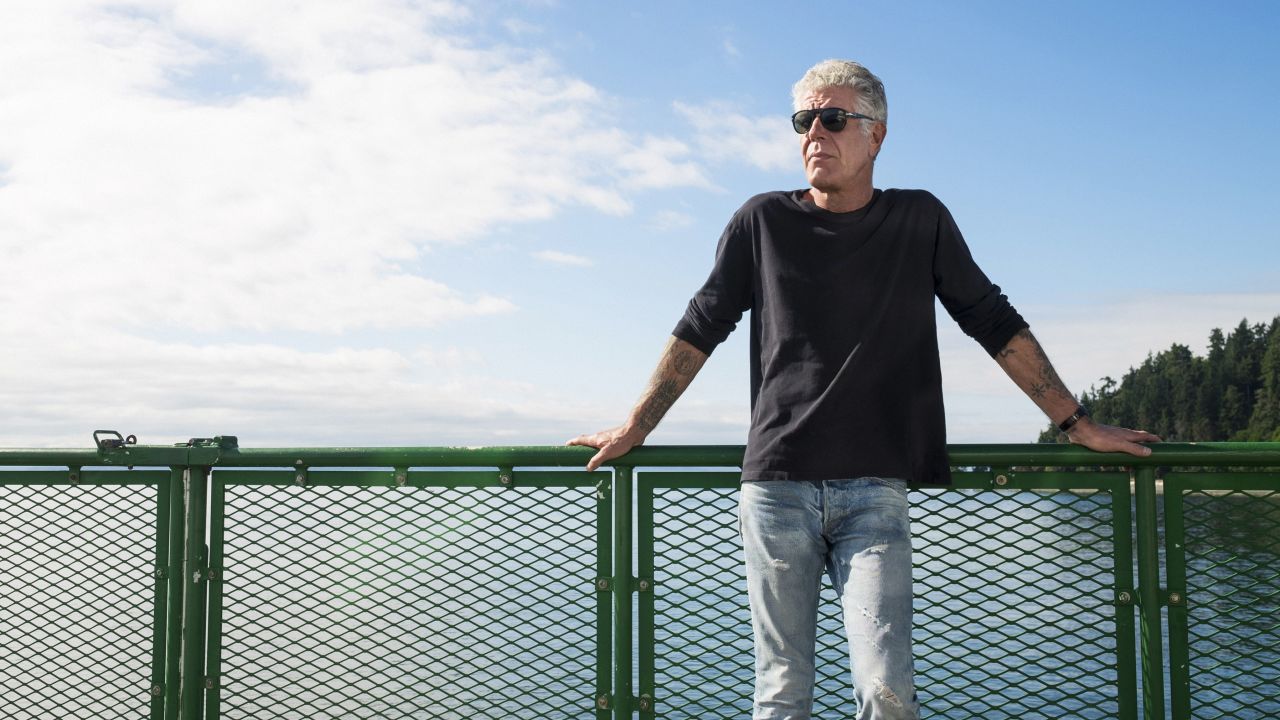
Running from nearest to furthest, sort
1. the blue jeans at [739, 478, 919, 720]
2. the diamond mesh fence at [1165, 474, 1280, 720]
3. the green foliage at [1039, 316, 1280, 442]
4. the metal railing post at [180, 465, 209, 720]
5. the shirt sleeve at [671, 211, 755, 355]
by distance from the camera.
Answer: the blue jeans at [739, 478, 919, 720]
the shirt sleeve at [671, 211, 755, 355]
the diamond mesh fence at [1165, 474, 1280, 720]
the metal railing post at [180, 465, 209, 720]
the green foliage at [1039, 316, 1280, 442]

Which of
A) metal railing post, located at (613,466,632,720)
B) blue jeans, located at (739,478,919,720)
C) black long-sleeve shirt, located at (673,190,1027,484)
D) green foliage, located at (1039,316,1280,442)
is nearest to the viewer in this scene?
blue jeans, located at (739,478,919,720)

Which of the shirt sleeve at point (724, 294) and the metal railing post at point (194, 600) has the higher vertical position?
the shirt sleeve at point (724, 294)

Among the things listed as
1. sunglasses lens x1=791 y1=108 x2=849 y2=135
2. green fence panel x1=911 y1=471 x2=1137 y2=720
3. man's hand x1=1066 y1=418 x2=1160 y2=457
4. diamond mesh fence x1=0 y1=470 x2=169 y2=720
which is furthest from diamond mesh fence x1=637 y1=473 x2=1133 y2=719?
diamond mesh fence x1=0 y1=470 x2=169 y2=720

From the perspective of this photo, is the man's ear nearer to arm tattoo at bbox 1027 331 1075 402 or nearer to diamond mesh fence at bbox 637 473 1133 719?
arm tattoo at bbox 1027 331 1075 402

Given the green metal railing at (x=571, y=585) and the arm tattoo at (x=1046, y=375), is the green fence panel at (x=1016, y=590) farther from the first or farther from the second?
the arm tattoo at (x=1046, y=375)

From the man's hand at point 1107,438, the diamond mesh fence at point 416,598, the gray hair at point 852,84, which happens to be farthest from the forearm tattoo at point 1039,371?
the diamond mesh fence at point 416,598

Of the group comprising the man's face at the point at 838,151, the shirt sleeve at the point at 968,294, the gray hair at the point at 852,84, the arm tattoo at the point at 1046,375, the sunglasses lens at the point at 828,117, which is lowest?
the arm tattoo at the point at 1046,375

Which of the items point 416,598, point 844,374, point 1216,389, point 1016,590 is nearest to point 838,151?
point 844,374

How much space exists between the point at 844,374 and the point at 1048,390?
81 centimetres

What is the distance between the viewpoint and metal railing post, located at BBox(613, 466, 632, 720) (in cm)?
382

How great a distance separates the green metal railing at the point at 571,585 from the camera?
3.71m

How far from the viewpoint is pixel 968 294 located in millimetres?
3396

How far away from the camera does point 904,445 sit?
10.4ft

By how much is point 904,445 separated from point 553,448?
1.30 meters
